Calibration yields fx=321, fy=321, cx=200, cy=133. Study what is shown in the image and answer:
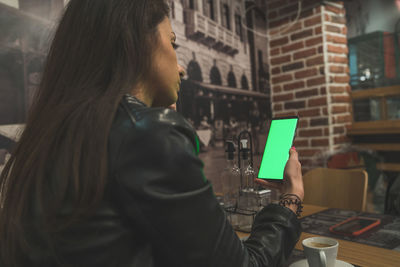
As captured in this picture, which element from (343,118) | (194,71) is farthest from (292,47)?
(194,71)

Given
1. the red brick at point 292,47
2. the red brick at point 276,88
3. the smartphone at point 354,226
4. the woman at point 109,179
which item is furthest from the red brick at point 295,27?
the woman at point 109,179

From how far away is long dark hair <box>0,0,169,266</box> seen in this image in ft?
1.55

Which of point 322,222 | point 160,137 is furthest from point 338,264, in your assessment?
point 160,137

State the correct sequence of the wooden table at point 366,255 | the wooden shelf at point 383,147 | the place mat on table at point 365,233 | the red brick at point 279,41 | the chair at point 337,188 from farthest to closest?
the red brick at point 279,41
the wooden shelf at point 383,147
the chair at point 337,188
the place mat on table at point 365,233
the wooden table at point 366,255

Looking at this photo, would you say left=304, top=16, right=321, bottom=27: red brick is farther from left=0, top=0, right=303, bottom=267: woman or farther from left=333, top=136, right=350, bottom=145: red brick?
left=0, top=0, right=303, bottom=267: woman

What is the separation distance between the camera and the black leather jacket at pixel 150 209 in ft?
1.51

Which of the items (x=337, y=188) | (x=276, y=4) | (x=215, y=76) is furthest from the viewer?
(x=276, y=4)

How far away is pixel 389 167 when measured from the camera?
8.31 ft

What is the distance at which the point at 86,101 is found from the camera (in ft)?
1.69

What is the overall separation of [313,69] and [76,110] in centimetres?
246

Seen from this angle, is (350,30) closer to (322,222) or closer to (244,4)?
(244,4)

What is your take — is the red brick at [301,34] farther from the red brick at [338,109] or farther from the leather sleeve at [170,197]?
the leather sleeve at [170,197]

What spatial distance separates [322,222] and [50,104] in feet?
3.23

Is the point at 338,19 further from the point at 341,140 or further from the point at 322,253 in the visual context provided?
the point at 322,253
